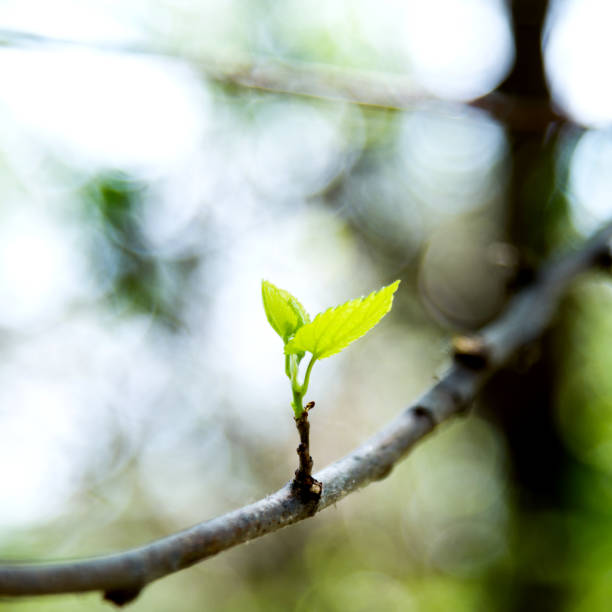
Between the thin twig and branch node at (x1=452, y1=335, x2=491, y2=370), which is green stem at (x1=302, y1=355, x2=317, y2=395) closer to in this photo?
the thin twig

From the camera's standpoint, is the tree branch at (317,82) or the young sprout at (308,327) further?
the tree branch at (317,82)

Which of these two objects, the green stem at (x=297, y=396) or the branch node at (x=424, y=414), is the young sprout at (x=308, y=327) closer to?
the green stem at (x=297, y=396)

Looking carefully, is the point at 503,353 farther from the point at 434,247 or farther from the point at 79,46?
the point at 434,247

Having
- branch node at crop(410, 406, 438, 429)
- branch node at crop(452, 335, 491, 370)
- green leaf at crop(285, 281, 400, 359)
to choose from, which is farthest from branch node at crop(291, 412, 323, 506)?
branch node at crop(452, 335, 491, 370)

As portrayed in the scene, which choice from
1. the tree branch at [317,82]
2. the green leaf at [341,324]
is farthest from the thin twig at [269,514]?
the tree branch at [317,82]

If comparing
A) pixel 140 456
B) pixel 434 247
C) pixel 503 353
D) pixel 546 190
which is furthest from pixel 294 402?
pixel 140 456

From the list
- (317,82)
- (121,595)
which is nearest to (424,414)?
(121,595)

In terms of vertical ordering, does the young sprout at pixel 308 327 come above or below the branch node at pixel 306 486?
above
